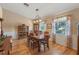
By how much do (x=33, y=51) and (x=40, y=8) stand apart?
3.10 feet

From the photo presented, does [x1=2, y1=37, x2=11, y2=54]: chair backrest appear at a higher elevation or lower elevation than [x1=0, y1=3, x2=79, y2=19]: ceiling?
lower

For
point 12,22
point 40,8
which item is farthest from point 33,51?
point 40,8

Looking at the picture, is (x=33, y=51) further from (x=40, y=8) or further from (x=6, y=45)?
(x=40, y=8)

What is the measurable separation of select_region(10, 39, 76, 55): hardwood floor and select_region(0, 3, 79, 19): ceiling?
620 mm

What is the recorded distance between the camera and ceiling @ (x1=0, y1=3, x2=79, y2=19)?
2303 mm

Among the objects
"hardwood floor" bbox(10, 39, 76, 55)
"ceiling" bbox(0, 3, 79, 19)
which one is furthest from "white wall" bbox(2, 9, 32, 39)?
"hardwood floor" bbox(10, 39, 76, 55)

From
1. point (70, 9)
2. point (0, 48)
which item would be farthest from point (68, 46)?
point (0, 48)

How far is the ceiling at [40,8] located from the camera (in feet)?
7.56

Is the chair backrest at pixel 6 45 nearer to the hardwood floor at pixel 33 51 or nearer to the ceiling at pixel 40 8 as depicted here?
the hardwood floor at pixel 33 51

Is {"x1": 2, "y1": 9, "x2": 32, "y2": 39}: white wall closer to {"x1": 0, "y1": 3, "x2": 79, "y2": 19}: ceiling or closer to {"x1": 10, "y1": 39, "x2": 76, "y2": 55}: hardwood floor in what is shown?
{"x1": 0, "y1": 3, "x2": 79, "y2": 19}: ceiling

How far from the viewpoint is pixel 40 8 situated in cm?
237

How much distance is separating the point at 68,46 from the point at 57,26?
49 cm
